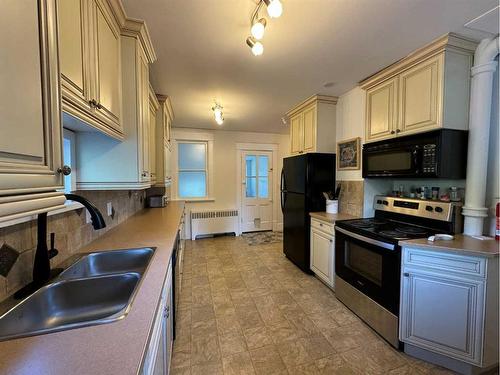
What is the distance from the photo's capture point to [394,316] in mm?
1757

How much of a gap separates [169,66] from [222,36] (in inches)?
28.5

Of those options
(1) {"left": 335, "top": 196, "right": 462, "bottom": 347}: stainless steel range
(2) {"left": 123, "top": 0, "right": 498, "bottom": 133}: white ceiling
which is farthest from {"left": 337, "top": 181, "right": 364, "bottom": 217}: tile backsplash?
(2) {"left": 123, "top": 0, "right": 498, "bottom": 133}: white ceiling

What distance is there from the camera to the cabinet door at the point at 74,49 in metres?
0.86

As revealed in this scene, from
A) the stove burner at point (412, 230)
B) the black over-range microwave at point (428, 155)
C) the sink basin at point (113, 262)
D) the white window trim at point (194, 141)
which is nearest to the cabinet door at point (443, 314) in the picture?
the stove burner at point (412, 230)

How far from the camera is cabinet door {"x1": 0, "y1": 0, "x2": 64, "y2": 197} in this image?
518mm

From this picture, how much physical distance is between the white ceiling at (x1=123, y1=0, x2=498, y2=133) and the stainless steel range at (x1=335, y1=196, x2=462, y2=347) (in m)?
1.33

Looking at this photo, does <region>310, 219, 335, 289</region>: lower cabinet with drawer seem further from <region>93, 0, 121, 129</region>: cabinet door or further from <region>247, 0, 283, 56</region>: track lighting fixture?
<region>93, 0, 121, 129</region>: cabinet door

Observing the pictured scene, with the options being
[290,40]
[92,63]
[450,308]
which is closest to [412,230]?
[450,308]

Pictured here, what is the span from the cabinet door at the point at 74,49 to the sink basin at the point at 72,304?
0.81 metres

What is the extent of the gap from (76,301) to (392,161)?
2.54 metres

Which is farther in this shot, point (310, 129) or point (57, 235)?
point (310, 129)

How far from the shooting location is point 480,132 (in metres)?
1.70

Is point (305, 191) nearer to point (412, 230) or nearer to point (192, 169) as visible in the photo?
point (412, 230)

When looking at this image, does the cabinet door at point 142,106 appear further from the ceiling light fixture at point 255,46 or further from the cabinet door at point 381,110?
the cabinet door at point 381,110
